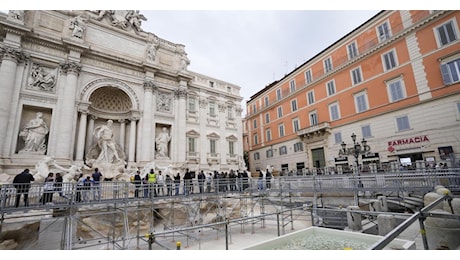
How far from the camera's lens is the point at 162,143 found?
62.8ft

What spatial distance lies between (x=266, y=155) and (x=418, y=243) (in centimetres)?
2412

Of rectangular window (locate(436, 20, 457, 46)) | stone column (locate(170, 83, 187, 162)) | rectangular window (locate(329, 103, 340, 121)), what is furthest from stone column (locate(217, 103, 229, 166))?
rectangular window (locate(436, 20, 457, 46))

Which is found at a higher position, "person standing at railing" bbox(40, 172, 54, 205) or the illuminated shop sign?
the illuminated shop sign

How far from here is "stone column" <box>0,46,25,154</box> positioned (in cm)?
1313

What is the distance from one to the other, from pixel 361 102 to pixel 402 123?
3.83m

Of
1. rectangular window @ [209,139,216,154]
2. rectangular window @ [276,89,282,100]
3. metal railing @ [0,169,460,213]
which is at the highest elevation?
rectangular window @ [276,89,282,100]

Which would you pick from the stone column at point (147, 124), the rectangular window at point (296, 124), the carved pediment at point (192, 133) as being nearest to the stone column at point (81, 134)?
the stone column at point (147, 124)

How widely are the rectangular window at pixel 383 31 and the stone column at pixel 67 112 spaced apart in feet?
78.7

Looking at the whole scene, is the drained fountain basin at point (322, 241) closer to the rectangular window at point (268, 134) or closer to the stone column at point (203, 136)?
the stone column at point (203, 136)

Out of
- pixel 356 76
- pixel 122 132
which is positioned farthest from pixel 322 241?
pixel 356 76

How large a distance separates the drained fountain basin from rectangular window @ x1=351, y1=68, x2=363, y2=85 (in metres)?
18.1

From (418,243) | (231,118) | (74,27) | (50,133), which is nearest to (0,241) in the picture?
(50,133)

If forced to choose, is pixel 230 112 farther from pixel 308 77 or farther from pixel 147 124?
pixel 147 124

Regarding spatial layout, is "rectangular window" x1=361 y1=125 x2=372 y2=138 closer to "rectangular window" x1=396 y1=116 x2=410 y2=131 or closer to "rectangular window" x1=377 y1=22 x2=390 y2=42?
"rectangular window" x1=396 y1=116 x2=410 y2=131
